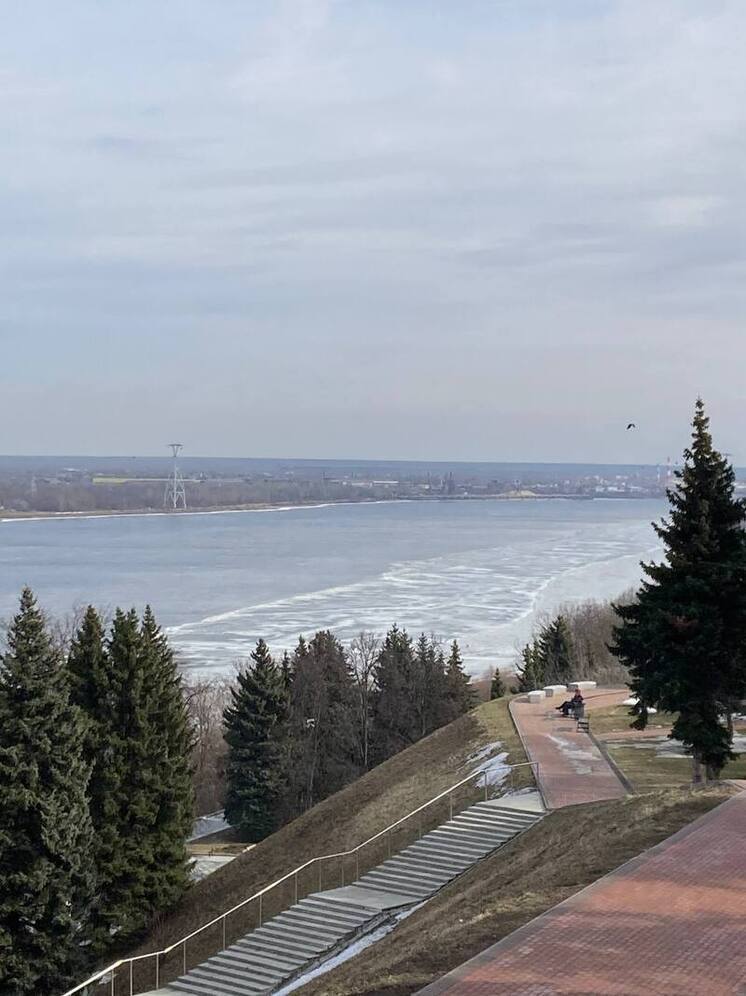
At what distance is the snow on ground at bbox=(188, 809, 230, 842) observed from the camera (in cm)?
3347

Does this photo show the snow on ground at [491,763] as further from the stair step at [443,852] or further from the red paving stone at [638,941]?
the red paving stone at [638,941]

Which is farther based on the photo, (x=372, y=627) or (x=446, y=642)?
(x=372, y=627)

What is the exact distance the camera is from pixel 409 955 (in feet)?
39.7

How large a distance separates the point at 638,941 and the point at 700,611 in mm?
7267

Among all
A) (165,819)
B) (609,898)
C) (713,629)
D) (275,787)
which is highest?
(713,629)

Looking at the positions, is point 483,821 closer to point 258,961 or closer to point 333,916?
point 333,916

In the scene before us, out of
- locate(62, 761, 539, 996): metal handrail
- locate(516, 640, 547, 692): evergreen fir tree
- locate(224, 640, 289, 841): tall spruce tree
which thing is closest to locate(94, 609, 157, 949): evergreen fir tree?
locate(62, 761, 539, 996): metal handrail

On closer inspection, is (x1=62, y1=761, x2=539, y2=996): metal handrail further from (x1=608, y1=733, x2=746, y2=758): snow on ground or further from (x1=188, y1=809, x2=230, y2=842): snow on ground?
(x1=188, y1=809, x2=230, y2=842): snow on ground

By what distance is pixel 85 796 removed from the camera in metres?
19.0

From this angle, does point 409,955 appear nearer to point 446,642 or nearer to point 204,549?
point 446,642

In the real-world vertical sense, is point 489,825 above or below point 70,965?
above

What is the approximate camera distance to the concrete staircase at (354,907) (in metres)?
15.2

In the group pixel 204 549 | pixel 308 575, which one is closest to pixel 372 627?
pixel 308 575

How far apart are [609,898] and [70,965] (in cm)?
862
